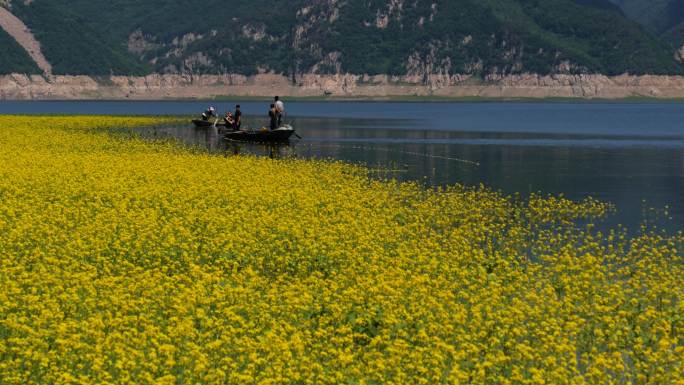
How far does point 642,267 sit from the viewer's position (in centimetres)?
2622

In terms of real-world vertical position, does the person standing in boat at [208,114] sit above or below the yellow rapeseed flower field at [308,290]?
below

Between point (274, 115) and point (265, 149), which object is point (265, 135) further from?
point (265, 149)

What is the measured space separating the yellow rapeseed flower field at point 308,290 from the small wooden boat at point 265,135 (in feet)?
115

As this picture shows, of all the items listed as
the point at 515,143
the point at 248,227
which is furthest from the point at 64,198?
the point at 515,143

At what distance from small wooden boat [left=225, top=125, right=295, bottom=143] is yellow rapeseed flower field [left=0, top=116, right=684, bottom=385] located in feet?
115

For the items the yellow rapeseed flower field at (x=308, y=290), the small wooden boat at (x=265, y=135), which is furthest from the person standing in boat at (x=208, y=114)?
the yellow rapeseed flower field at (x=308, y=290)

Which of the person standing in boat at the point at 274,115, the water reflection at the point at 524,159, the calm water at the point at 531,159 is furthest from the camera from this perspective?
the person standing in boat at the point at 274,115

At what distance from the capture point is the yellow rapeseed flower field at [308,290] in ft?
54.0

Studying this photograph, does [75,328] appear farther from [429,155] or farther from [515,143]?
[515,143]

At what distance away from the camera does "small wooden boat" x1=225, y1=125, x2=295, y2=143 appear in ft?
254

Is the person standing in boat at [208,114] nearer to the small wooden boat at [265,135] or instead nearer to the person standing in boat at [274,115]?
the person standing in boat at [274,115]

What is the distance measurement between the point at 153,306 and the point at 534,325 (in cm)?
777

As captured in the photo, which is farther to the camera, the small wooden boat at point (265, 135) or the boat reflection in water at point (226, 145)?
the small wooden boat at point (265, 135)

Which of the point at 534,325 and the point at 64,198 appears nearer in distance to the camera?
the point at 534,325
